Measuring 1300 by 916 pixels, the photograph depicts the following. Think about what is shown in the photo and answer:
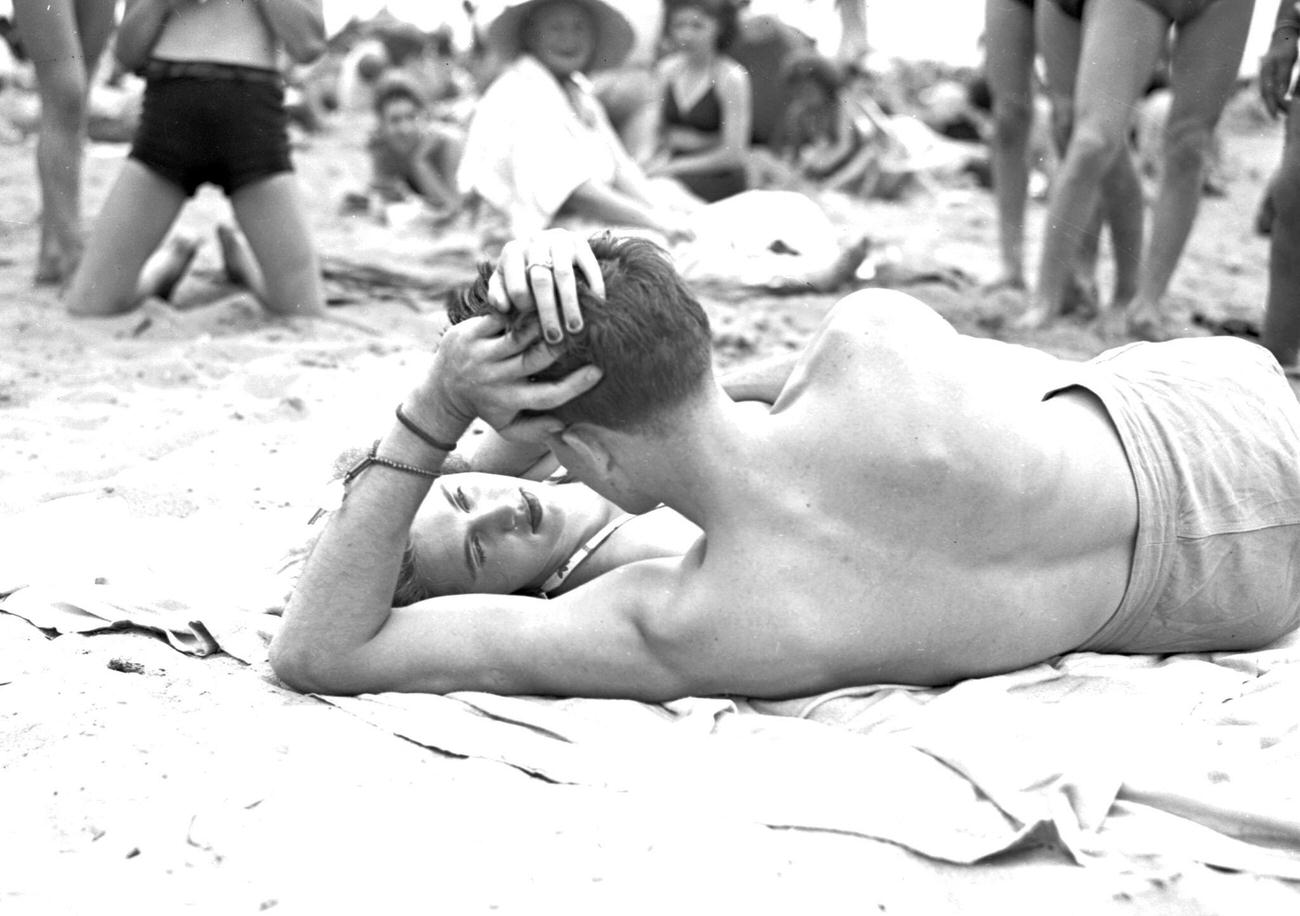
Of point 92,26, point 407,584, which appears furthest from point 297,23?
point 407,584

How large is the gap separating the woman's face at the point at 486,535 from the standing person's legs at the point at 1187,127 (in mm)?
3379

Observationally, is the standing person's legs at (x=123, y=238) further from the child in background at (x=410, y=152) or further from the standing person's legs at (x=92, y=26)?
the child in background at (x=410, y=152)

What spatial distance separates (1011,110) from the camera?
5719 millimetres

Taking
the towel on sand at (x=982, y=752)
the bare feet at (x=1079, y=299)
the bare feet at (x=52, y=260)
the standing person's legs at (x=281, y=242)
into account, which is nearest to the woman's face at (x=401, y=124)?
the bare feet at (x=52, y=260)

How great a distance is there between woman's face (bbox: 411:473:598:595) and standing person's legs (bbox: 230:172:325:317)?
274 centimetres

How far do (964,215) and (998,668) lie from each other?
7.32 m

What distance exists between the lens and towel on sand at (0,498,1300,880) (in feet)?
6.06

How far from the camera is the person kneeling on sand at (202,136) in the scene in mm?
4863

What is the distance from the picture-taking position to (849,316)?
2.16m

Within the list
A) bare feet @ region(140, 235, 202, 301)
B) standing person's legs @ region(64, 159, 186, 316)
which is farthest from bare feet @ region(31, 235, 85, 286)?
standing person's legs @ region(64, 159, 186, 316)

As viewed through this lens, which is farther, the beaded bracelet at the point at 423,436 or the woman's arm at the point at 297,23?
the woman's arm at the point at 297,23

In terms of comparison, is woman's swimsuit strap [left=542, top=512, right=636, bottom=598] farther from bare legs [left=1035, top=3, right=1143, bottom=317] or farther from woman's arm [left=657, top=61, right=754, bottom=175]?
woman's arm [left=657, top=61, right=754, bottom=175]

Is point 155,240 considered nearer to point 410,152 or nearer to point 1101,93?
point 1101,93

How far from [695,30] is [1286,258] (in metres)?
4.43
